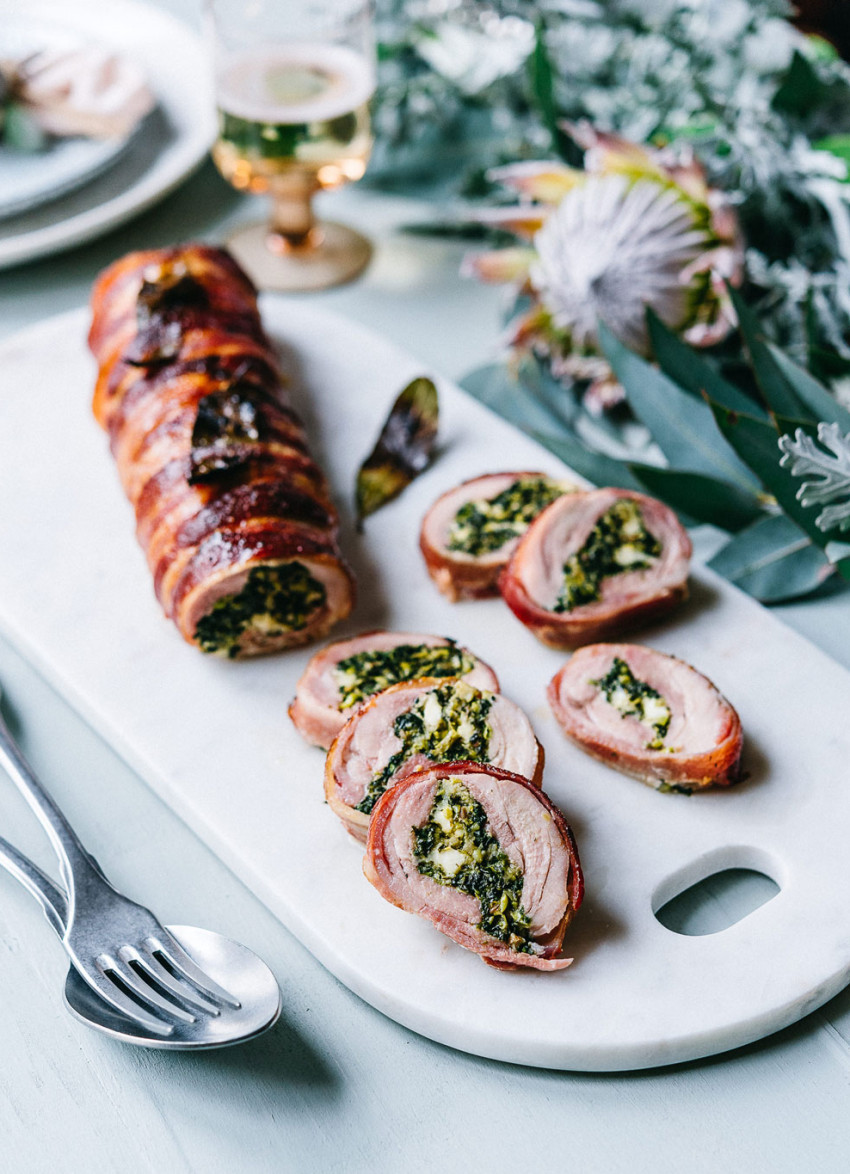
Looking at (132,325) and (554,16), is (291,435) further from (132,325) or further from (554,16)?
(554,16)

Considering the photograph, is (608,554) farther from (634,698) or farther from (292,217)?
(292,217)

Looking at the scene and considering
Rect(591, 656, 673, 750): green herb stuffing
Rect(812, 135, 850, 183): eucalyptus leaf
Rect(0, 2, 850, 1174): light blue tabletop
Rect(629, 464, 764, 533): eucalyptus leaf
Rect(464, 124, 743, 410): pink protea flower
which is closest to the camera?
Rect(0, 2, 850, 1174): light blue tabletop

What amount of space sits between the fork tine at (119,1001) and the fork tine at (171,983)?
0.13 feet

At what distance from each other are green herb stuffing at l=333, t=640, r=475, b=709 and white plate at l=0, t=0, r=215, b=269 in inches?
64.1

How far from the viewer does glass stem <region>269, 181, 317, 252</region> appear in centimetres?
296

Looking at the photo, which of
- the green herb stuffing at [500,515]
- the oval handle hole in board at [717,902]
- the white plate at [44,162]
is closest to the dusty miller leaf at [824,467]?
the green herb stuffing at [500,515]

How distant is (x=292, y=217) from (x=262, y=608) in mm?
1464

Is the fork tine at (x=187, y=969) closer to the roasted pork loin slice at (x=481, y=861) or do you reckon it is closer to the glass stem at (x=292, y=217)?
the roasted pork loin slice at (x=481, y=861)

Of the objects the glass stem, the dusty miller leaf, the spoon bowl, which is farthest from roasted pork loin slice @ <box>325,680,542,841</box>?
the glass stem

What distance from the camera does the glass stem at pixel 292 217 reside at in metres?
2.96

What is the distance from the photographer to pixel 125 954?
156cm

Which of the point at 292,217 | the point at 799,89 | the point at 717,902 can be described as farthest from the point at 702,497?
the point at 292,217

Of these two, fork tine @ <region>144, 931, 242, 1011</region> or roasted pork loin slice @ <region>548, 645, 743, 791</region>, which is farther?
roasted pork loin slice @ <region>548, 645, 743, 791</region>

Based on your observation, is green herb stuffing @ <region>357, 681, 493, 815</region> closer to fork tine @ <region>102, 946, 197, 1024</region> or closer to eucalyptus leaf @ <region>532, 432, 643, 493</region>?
fork tine @ <region>102, 946, 197, 1024</region>
